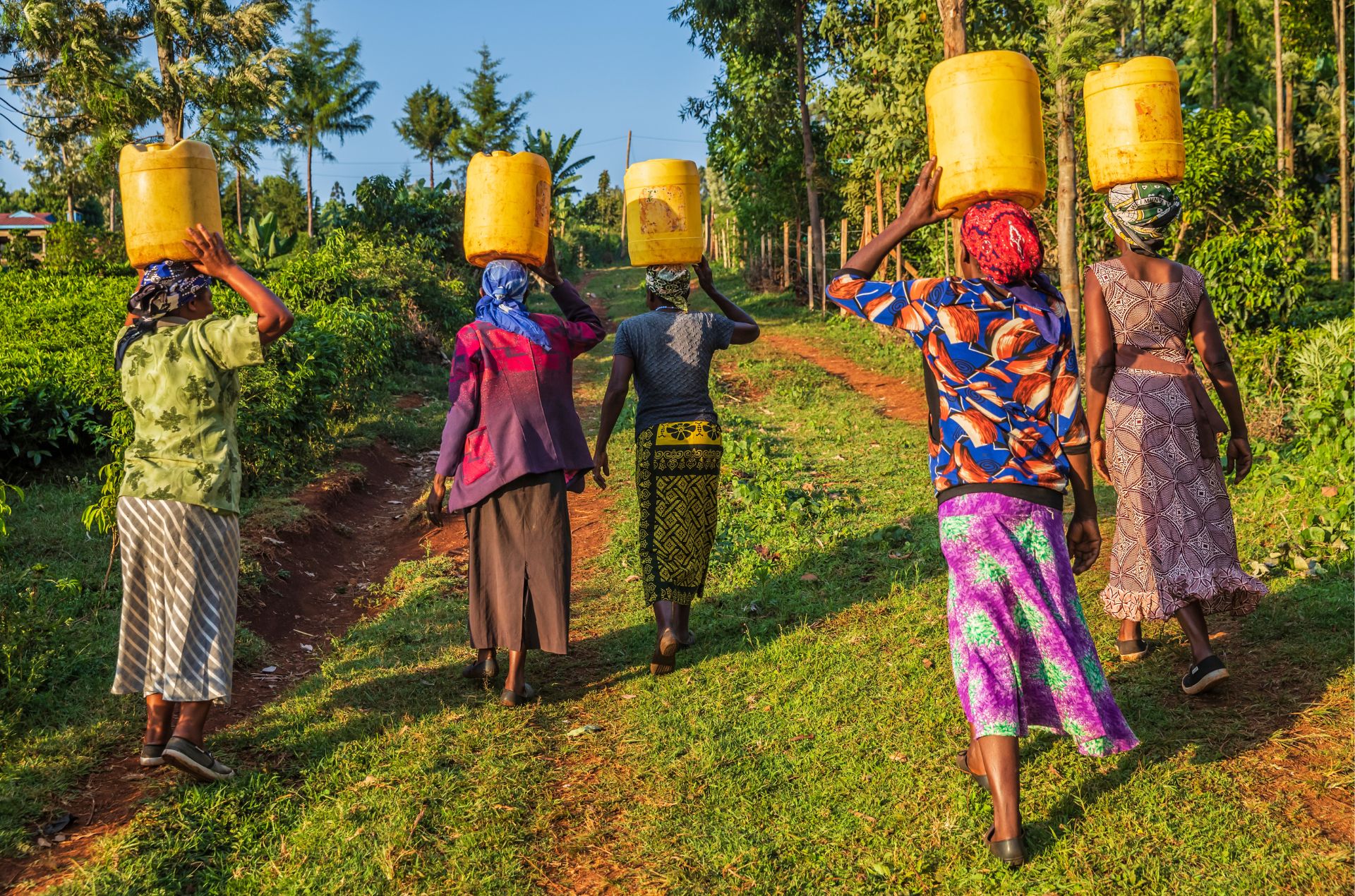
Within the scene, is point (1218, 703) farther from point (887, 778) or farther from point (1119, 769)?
point (887, 778)

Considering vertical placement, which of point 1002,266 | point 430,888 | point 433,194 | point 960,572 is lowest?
point 430,888

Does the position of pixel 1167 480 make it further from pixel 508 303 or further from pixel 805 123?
pixel 805 123

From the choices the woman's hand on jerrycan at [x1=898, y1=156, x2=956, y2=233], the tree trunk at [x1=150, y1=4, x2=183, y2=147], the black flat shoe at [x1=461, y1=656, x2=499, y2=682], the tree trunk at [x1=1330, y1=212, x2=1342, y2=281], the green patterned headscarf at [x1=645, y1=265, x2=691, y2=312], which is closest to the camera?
the woman's hand on jerrycan at [x1=898, y1=156, x2=956, y2=233]

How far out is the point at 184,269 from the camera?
378cm

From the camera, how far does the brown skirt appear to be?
454cm

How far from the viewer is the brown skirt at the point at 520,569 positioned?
14.9 ft

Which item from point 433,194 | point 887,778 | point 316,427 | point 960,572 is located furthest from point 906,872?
point 433,194

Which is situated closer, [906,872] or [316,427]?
[906,872]

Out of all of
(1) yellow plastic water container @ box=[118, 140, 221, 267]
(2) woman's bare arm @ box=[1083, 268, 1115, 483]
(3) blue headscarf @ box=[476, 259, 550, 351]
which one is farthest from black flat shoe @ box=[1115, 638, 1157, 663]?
(1) yellow plastic water container @ box=[118, 140, 221, 267]

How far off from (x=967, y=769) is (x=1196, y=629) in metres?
1.26

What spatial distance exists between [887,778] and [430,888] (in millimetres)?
Result: 1637

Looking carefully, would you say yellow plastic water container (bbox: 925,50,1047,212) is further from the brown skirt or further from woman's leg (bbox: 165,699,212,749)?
woman's leg (bbox: 165,699,212,749)

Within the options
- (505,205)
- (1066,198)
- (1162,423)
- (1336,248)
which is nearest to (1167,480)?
(1162,423)

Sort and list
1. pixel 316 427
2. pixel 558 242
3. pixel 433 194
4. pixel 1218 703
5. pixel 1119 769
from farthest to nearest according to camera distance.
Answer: pixel 558 242, pixel 433 194, pixel 316 427, pixel 1218 703, pixel 1119 769
